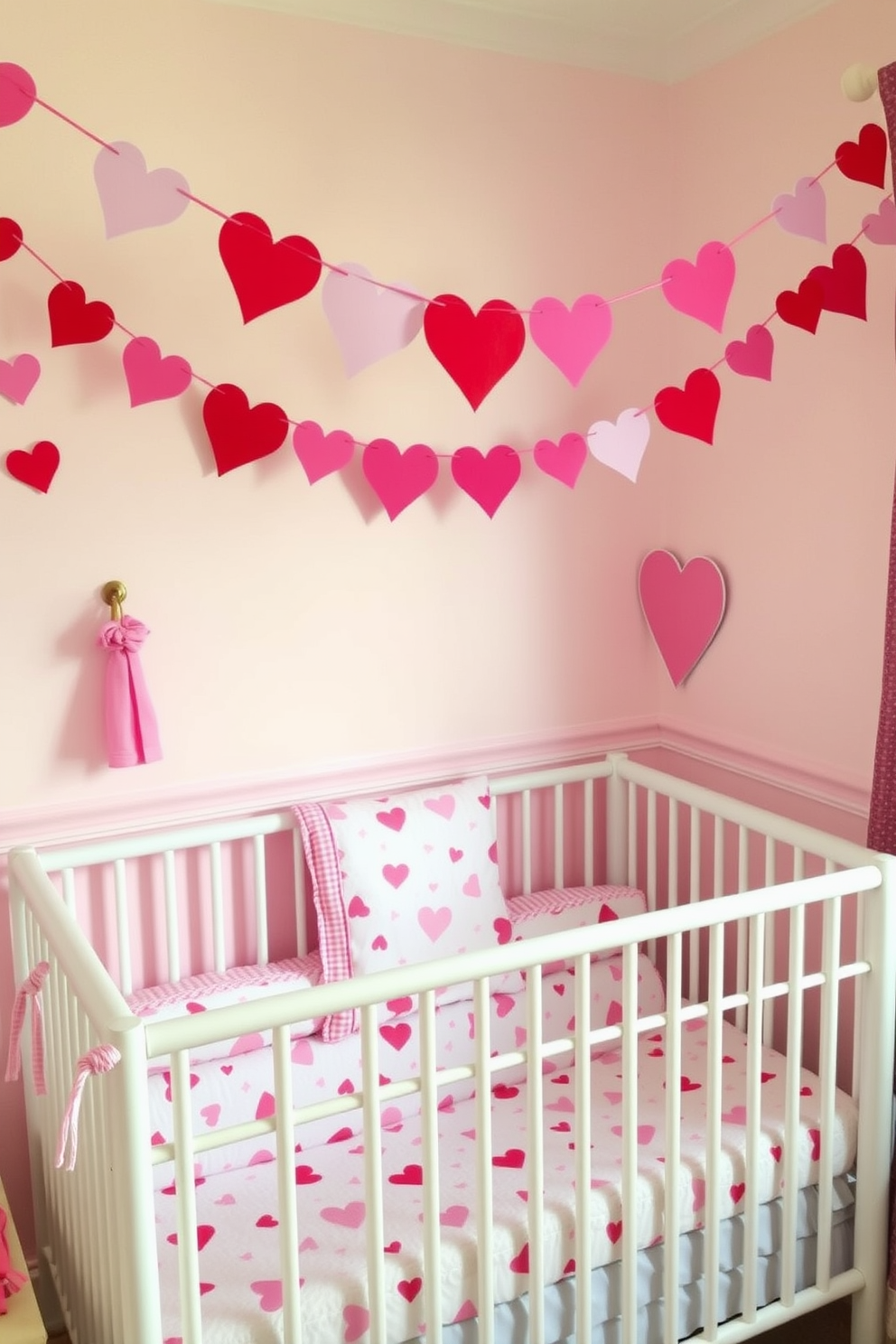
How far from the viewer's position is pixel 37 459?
74.5 inches

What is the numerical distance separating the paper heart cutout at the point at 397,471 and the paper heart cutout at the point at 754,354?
1.81ft

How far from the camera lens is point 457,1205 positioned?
1662 mm

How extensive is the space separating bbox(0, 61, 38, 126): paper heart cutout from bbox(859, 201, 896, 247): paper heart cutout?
1.22m

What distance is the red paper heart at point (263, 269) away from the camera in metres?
1.71

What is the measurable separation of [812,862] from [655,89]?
1.51 metres

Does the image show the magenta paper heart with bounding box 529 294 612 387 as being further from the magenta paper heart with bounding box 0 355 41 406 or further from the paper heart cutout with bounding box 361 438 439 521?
the magenta paper heart with bounding box 0 355 41 406

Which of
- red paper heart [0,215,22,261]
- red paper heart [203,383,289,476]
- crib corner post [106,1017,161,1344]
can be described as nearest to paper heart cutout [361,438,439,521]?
red paper heart [203,383,289,476]

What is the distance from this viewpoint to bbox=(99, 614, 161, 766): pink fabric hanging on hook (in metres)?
1.95

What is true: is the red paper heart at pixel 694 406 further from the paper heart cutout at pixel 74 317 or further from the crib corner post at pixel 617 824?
the paper heart cutout at pixel 74 317

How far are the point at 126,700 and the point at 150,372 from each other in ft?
1.71

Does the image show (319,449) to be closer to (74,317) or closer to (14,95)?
(74,317)

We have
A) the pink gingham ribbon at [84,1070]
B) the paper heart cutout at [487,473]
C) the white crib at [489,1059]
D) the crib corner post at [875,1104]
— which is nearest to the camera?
the pink gingham ribbon at [84,1070]

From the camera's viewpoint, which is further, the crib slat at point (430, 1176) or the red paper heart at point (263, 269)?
the red paper heart at point (263, 269)

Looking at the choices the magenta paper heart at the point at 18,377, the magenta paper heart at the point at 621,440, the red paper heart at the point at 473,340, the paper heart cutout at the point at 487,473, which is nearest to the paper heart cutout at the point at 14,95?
the magenta paper heart at the point at 18,377
